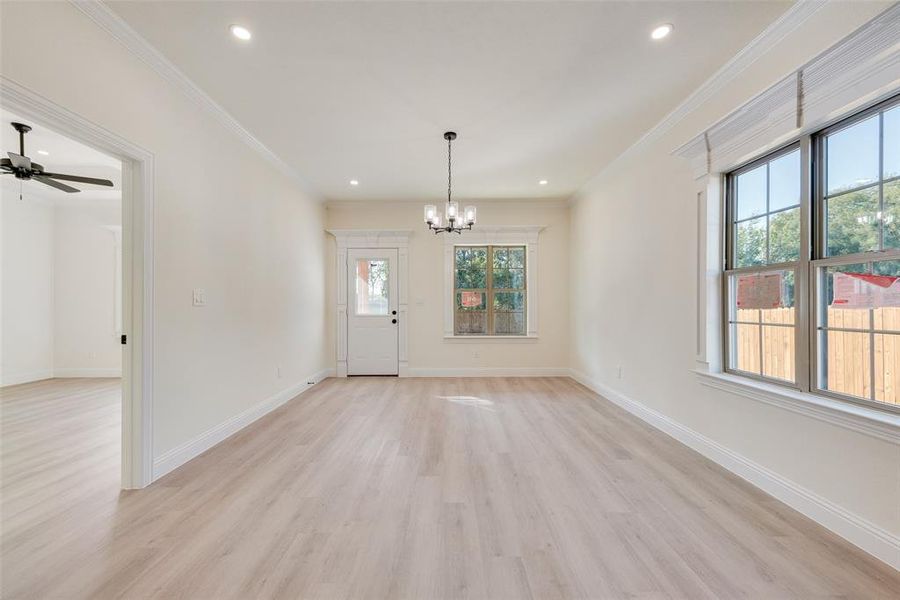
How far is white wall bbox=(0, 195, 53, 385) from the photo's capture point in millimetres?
5094

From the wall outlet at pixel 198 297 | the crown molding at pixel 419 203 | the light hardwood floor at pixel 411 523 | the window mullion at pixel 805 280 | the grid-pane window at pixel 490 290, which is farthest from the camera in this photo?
the grid-pane window at pixel 490 290

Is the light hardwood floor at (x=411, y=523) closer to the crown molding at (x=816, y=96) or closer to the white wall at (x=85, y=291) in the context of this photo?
the crown molding at (x=816, y=96)

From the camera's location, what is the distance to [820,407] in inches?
76.9

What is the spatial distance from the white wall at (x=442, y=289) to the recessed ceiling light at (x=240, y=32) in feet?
12.2

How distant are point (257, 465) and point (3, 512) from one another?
126 cm

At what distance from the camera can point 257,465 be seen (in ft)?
8.78

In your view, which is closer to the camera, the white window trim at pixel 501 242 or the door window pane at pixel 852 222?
the door window pane at pixel 852 222

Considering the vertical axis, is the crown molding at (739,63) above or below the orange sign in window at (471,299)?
above

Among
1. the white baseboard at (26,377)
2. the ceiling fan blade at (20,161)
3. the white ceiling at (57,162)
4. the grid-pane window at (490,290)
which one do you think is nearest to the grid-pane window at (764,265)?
the grid-pane window at (490,290)

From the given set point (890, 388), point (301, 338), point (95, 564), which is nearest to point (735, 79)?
point (890, 388)

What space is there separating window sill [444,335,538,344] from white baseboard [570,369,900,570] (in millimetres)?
2637

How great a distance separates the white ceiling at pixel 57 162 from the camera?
11.9ft

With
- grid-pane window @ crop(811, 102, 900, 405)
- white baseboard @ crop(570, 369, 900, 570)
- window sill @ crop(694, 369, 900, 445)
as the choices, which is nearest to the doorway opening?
white baseboard @ crop(570, 369, 900, 570)

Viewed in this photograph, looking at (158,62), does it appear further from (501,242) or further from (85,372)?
(85,372)
